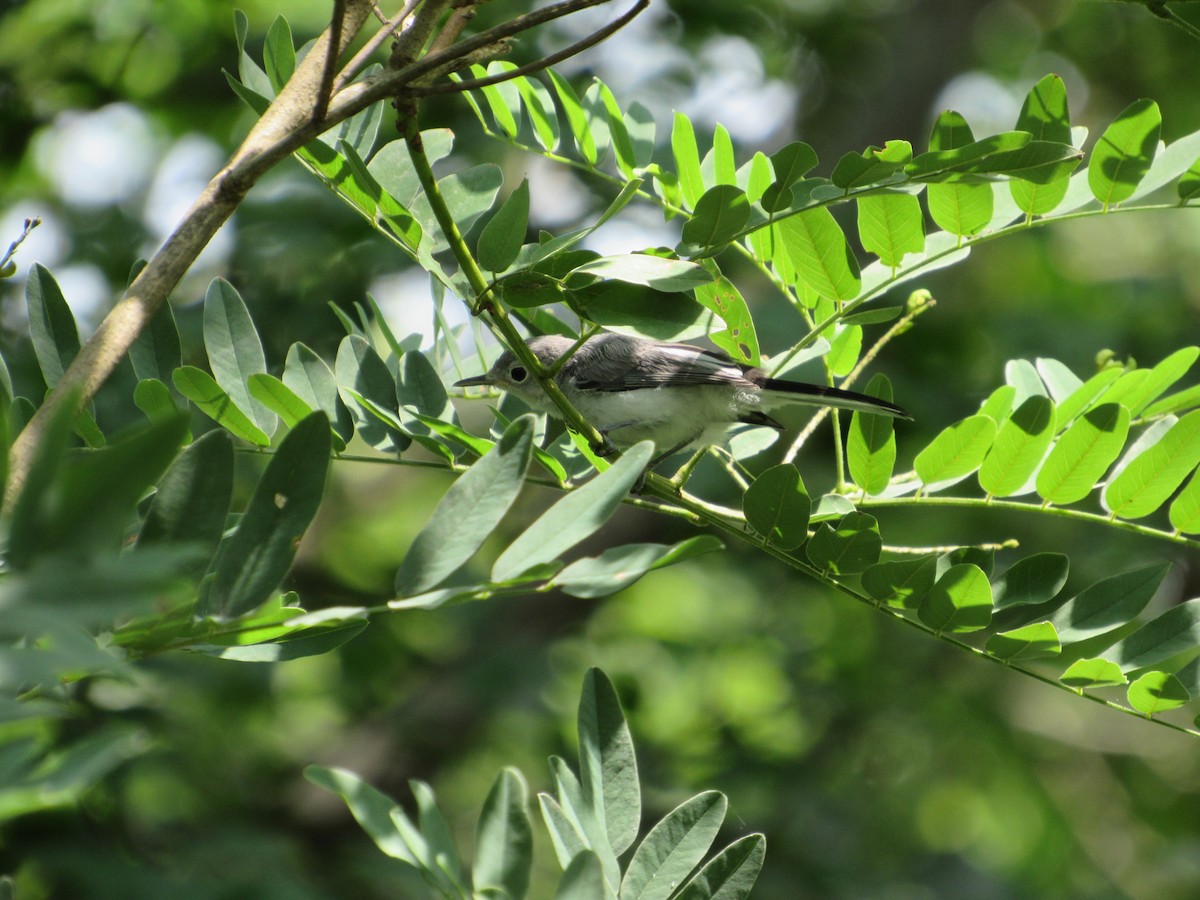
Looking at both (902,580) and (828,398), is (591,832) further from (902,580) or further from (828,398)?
(828,398)

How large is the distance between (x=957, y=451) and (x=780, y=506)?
1.56ft

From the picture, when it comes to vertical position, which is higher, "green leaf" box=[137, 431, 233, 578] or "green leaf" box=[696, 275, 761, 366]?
"green leaf" box=[137, 431, 233, 578]

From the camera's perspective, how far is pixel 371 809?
148 cm

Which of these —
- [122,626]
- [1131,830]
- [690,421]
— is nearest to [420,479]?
[690,421]

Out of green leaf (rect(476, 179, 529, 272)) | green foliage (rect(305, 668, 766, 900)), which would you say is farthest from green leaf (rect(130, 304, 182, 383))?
green foliage (rect(305, 668, 766, 900))

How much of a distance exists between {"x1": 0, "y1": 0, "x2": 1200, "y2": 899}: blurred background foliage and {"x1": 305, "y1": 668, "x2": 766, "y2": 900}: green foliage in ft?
6.59

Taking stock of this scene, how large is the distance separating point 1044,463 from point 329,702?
474 cm

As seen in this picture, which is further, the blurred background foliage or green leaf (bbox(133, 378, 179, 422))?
the blurred background foliage

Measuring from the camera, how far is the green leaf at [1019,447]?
2082 millimetres

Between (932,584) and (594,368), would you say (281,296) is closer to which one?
(594,368)

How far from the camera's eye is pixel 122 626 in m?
1.36

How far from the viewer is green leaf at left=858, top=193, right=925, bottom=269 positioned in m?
2.11

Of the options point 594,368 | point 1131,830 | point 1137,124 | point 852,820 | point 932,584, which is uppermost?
point 1137,124

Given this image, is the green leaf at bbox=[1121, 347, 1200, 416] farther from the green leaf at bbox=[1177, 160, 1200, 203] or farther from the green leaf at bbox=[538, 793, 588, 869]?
the green leaf at bbox=[538, 793, 588, 869]
